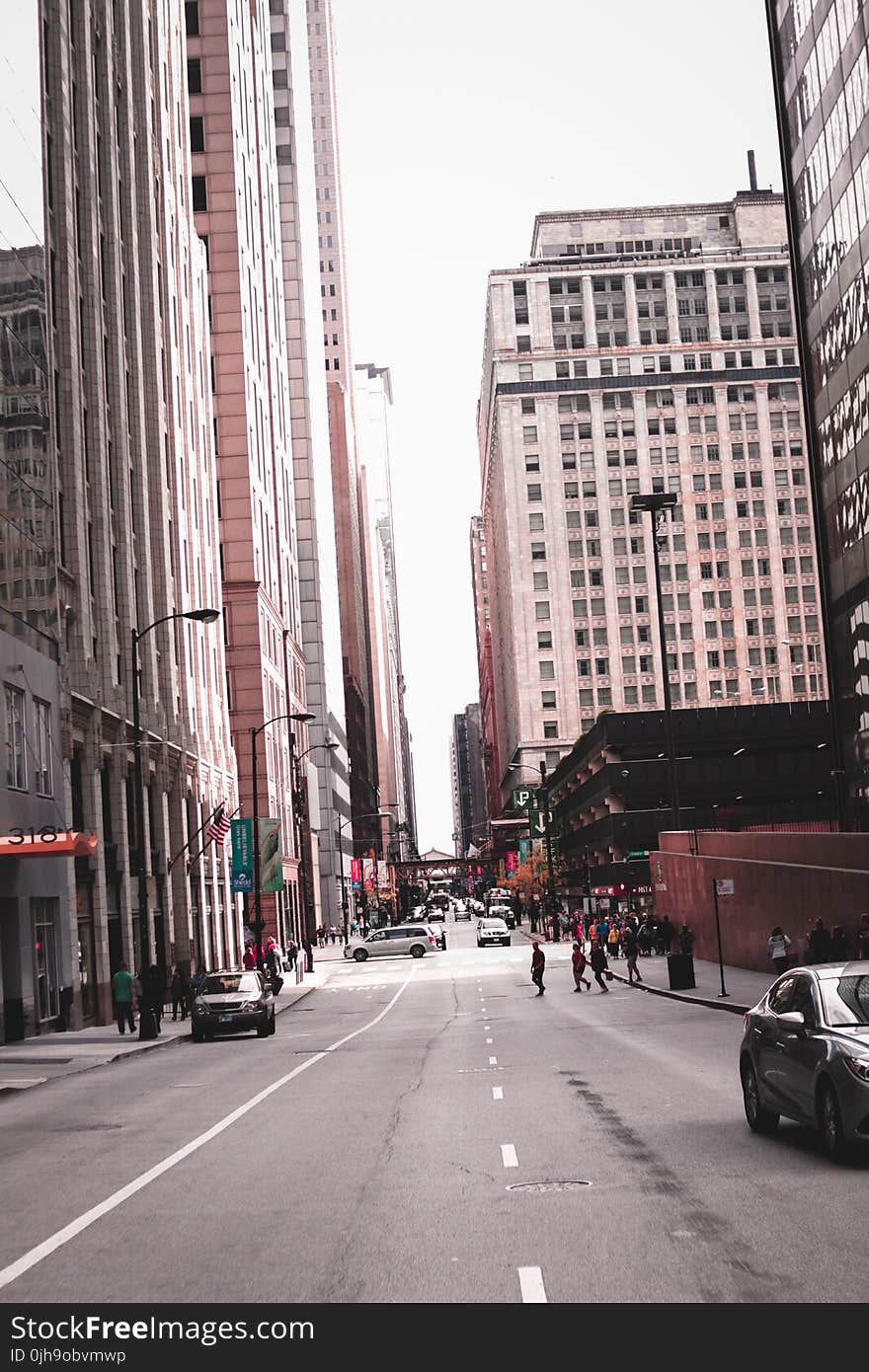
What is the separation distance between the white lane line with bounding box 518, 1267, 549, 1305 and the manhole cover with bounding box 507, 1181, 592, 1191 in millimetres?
3171

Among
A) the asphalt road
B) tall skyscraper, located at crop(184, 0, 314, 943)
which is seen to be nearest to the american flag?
tall skyscraper, located at crop(184, 0, 314, 943)

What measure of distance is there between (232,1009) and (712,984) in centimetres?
1376

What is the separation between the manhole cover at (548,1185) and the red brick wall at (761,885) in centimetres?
2390

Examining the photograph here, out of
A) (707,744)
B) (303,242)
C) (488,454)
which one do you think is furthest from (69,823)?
(488,454)

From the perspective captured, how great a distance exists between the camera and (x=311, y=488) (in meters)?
136

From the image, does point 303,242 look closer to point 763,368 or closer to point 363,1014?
point 763,368

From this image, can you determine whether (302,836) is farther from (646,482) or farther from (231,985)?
(646,482)

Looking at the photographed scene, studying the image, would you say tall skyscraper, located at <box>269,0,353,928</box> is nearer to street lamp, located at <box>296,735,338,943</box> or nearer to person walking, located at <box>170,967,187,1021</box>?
street lamp, located at <box>296,735,338,943</box>

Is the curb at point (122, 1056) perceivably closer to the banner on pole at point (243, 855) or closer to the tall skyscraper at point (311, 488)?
the banner on pole at point (243, 855)

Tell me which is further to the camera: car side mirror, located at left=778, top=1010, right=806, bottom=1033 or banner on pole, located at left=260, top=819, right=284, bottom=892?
banner on pole, located at left=260, top=819, right=284, bottom=892

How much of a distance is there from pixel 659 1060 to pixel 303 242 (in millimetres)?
126191

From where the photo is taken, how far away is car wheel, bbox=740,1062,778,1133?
1525 centimetres

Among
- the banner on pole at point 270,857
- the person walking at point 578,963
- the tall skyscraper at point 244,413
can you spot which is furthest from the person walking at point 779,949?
the tall skyscraper at point 244,413
